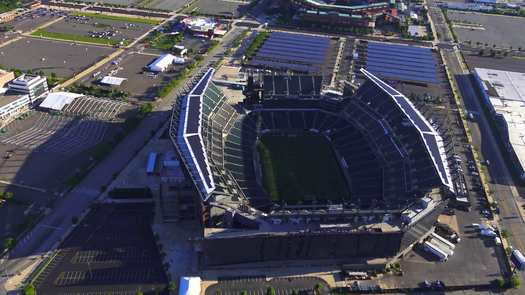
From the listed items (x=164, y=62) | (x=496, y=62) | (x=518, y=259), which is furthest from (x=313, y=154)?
(x=496, y=62)

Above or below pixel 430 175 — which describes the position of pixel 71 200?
below

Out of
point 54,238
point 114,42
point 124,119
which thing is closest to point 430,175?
point 54,238

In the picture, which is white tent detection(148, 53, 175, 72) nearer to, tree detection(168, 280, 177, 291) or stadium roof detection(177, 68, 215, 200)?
stadium roof detection(177, 68, 215, 200)

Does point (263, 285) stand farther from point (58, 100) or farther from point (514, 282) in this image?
point (58, 100)

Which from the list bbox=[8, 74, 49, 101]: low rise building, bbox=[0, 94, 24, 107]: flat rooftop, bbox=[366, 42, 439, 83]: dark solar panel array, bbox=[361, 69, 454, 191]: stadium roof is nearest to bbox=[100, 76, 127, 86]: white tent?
bbox=[8, 74, 49, 101]: low rise building

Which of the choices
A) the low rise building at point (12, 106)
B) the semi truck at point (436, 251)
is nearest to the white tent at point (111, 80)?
the low rise building at point (12, 106)

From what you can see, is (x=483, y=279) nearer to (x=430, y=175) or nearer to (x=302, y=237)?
(x=430, y=175)

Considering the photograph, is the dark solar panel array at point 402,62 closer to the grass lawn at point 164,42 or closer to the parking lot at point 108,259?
the grass lawn at point 164,42
